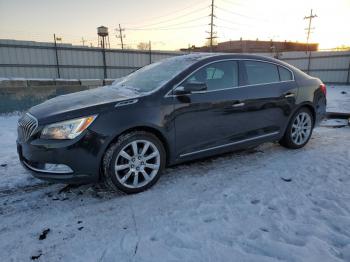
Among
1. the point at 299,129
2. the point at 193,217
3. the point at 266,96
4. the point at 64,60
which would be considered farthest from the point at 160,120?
the point at 64,60

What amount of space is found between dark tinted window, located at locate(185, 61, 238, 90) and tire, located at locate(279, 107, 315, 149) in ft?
4.95

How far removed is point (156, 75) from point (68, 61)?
14037 mm

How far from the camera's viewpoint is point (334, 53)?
869 inches

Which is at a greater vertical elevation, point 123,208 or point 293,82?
point 293,82

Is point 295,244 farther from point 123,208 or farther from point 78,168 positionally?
point 78,168

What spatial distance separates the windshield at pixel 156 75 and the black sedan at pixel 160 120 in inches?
0.8

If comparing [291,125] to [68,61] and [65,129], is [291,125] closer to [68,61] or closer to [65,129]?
[65,129]

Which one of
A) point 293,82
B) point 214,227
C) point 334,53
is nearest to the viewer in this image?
point 214,227

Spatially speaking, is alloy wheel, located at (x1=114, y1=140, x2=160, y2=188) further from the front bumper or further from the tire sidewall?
the tire sidewall

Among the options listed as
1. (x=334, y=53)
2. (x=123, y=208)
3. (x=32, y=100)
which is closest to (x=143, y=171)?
(x=123, y=208)

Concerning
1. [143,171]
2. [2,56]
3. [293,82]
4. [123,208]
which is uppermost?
[2,56]

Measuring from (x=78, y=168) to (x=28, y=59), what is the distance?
575 inches

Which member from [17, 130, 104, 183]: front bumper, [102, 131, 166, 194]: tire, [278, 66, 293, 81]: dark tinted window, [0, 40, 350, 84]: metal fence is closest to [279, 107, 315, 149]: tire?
[278, 66, 293, 81]: dark tinted window

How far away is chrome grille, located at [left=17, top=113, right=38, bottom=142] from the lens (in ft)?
9.75
